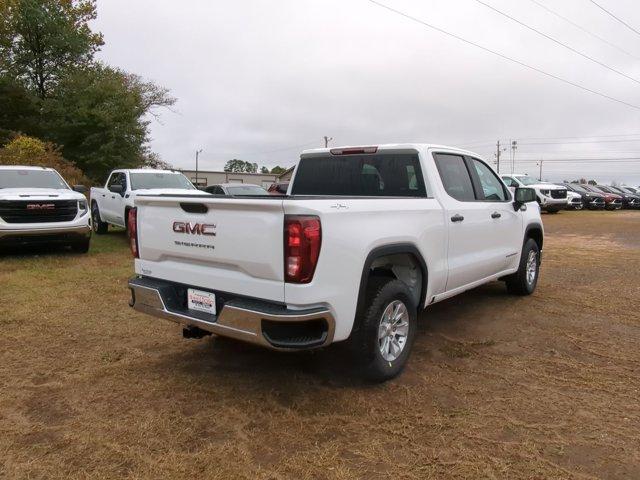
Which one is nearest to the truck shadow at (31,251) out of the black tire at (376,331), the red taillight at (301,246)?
the black tire at (376,331)

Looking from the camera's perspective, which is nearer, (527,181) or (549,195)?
(549,195)

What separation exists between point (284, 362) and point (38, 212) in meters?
6.78

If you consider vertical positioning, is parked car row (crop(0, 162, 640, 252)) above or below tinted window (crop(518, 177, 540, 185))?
below

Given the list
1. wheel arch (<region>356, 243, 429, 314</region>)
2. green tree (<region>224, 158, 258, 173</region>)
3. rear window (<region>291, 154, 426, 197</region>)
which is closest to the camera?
wheel arch (<region>356, 243, 429, 314</region>)

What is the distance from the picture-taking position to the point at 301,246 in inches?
125

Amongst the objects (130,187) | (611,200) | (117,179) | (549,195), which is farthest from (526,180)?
(130,187)

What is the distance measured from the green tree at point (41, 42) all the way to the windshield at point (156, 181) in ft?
83.9

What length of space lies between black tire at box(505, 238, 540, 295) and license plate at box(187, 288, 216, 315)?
4.27 meters

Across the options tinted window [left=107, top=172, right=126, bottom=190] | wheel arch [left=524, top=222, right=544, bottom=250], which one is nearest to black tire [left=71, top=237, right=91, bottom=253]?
tinted window [left=107, top=172, right=126, bottom=190]

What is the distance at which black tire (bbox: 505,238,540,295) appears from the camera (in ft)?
21.6

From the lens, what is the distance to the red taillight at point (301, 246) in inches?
124

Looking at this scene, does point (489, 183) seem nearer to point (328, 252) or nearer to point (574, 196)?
point (328, 252)

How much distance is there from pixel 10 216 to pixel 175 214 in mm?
6556

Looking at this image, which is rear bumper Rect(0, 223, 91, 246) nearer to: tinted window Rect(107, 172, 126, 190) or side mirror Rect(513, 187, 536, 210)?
tinted window Rect(107, 172, 126, 190)
